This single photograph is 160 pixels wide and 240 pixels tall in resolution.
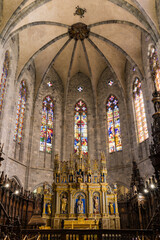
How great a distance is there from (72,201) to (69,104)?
1080cm

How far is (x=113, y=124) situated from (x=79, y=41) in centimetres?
759

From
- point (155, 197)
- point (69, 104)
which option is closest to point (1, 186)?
point (155, 197)

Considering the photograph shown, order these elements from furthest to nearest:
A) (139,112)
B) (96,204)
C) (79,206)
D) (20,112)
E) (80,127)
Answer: (80,127), (20,112), (139,112), (96,204), (79,206)

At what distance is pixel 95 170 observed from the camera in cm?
1504

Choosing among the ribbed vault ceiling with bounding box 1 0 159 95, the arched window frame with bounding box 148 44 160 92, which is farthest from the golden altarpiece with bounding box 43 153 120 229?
the ribbed vault ceiling with bounding box 1 0 159 95

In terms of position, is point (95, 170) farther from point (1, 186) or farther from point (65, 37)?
point (65, 37)

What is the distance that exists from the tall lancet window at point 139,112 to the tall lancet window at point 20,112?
8.85m

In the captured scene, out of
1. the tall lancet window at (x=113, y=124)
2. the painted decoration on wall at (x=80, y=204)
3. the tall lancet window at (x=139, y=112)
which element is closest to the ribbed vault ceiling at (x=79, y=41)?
the tall lancet window at (x=139, y=112)

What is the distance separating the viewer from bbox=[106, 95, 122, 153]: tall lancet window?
20312mm

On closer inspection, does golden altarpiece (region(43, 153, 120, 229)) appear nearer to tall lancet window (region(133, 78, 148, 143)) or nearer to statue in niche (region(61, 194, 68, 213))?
statue in niche (region(61, 194, 68, 213))

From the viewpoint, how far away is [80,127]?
72.4ft

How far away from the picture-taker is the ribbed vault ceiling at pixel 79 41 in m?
15.1

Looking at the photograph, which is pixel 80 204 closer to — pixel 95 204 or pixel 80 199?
pixel 80 199

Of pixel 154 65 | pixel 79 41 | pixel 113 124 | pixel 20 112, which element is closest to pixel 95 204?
pixel 113 124
